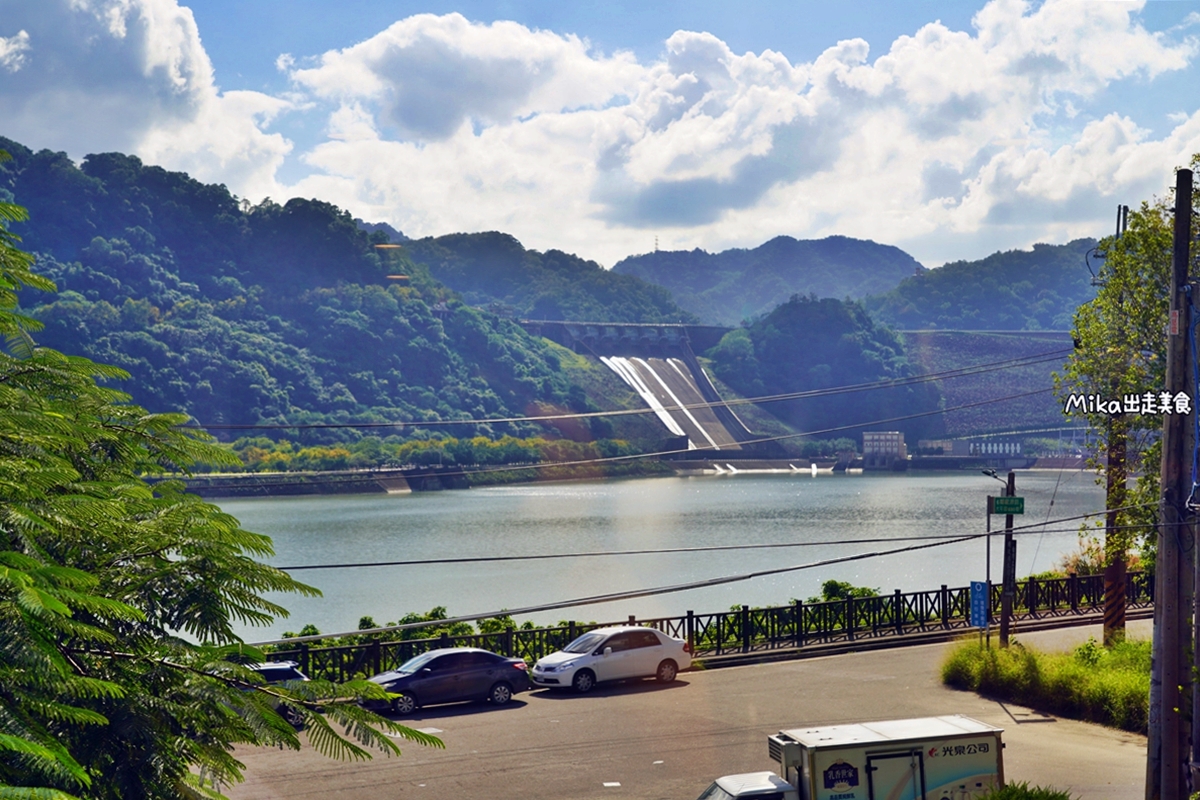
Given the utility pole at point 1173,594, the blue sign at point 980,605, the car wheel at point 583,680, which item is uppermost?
the utility pole at point 1173,594

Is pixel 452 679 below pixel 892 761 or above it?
below

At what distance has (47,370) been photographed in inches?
300

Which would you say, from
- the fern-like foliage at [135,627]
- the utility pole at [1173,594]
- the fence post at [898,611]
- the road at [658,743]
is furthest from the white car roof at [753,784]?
the fence post at [898,611]

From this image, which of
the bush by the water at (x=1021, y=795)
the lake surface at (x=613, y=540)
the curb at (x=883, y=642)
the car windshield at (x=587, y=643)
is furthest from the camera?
the lake surface at (x=613, y=540)

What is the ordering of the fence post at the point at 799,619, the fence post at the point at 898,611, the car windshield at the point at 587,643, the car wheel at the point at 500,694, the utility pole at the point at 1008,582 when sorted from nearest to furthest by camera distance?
1. the car wheel at the point at 500,694
2. the car windshield at the point at 587,643
3. the utility pole at the point at 1008,582
4. the fence post at the point at 799,619
5. the fence post at the point at 898,611

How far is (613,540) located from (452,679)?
48.5 metres

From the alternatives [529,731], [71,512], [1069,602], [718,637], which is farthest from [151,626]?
[1069,602]

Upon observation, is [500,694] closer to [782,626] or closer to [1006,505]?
[782,626]

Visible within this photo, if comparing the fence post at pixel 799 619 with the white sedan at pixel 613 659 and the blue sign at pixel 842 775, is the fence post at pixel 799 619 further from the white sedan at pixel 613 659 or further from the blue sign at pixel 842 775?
the blue sign at pixel 842 775

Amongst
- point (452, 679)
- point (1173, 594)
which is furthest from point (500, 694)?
point (1173, 594)

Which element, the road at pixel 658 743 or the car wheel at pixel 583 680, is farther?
the car wheel at pixel 583 680

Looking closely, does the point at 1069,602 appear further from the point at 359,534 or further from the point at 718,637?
the point at 359,534

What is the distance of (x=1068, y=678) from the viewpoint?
70.8 feet

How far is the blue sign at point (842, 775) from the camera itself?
1323 centimetres
